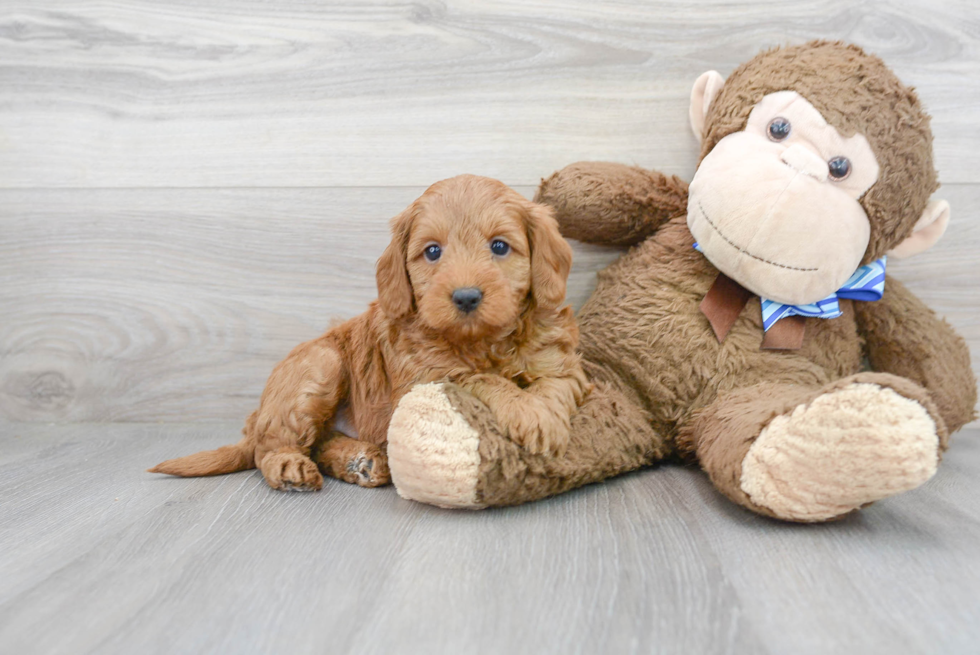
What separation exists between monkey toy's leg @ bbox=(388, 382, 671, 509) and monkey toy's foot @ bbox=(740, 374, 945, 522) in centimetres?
34

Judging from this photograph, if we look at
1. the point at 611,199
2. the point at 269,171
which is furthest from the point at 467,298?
the point at 269,171

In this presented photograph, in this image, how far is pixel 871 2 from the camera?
1623 mm

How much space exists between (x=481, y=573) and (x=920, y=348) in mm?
1152

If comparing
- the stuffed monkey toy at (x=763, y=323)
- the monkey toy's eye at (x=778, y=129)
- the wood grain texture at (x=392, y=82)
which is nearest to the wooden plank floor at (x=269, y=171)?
the wood grain texture at (x=392, y=82)

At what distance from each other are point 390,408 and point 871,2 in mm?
1519

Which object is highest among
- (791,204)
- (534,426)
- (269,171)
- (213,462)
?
(791,204)

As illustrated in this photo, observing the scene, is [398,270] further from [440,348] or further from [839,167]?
[839,167]

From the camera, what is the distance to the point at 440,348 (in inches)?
50.2

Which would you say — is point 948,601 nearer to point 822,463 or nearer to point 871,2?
point 822,463

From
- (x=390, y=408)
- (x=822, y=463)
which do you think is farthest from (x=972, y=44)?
(x=390, y=408)

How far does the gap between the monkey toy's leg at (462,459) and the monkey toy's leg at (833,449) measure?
309 mm

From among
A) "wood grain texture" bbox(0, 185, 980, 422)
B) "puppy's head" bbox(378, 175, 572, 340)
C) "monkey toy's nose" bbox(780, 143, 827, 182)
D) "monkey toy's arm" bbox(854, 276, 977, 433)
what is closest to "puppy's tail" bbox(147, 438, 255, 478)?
"wood grain texture" bbox(0, 185, 980, 422)

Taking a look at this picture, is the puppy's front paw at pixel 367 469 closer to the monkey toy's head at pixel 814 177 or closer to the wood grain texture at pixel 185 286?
the wood grain texture at pixel 185 286

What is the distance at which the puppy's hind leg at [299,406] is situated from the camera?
140cm
